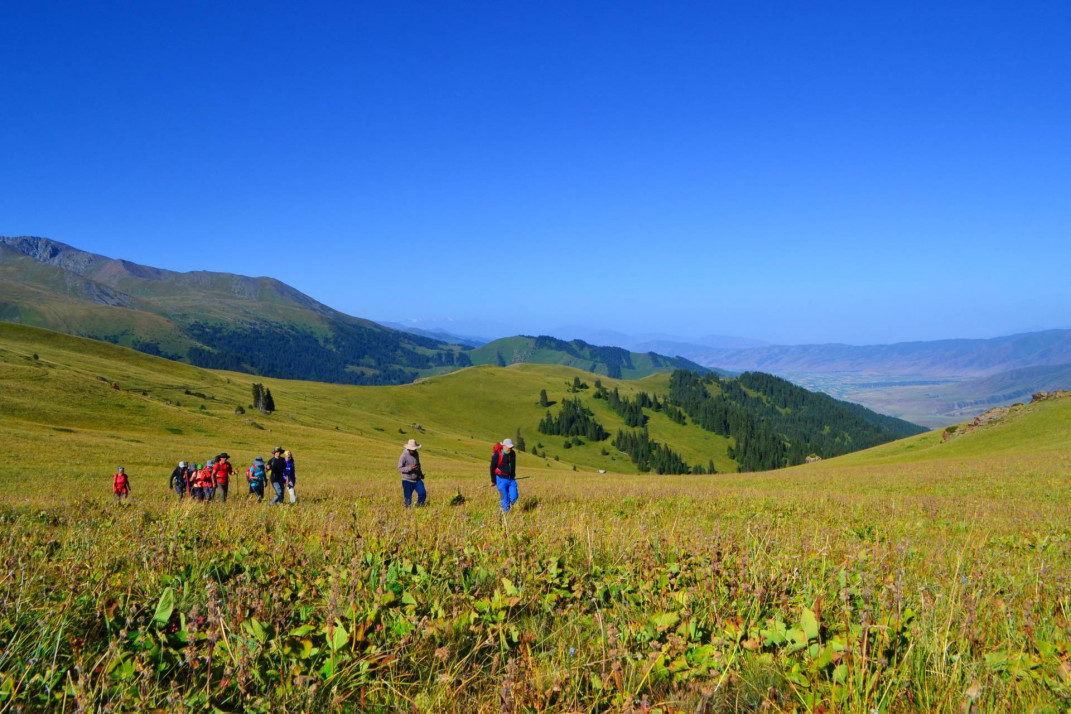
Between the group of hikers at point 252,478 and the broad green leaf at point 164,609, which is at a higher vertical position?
the broad green leaf at point 164,609

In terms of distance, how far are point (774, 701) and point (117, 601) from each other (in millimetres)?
4523

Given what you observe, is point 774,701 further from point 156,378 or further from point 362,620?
point 156,378

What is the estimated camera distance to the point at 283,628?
3.83 metres

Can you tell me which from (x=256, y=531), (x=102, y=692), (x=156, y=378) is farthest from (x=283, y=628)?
(x=156, y=378)

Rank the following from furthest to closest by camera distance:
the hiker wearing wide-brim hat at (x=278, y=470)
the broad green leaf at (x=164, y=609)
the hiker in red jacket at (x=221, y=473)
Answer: the hiker in red jacket at (x=221, y=473), the hiker wearing wide-brim hat at (x=278, y=470), the broad green leaf at (x=164, y=609)

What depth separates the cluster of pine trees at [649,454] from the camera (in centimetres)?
16875

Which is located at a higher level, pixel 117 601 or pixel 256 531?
pixel 117 601

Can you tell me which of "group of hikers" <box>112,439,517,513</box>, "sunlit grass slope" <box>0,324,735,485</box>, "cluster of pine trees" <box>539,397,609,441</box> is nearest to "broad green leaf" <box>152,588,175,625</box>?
"group of hikers" <box>112,439,517,513</box>

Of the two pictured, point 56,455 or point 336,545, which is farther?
point 56,455

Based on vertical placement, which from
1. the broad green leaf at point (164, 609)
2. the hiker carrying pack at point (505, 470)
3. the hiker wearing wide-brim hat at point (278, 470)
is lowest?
the hiker wearing wide-brim hat at point (278, 470)

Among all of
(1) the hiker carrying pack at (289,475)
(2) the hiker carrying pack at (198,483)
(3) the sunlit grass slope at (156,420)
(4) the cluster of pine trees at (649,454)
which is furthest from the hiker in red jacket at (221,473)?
(4) the cluster of pine trees at (649,454)

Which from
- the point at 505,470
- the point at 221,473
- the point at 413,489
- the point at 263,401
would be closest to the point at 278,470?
the point at 221,473

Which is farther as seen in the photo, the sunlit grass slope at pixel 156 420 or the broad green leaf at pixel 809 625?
the sunlit grass slope at pixel 156 420

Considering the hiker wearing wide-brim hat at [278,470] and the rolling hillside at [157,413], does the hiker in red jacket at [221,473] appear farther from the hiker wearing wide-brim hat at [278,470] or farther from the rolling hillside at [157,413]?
the rolling hillside at [157,413]
